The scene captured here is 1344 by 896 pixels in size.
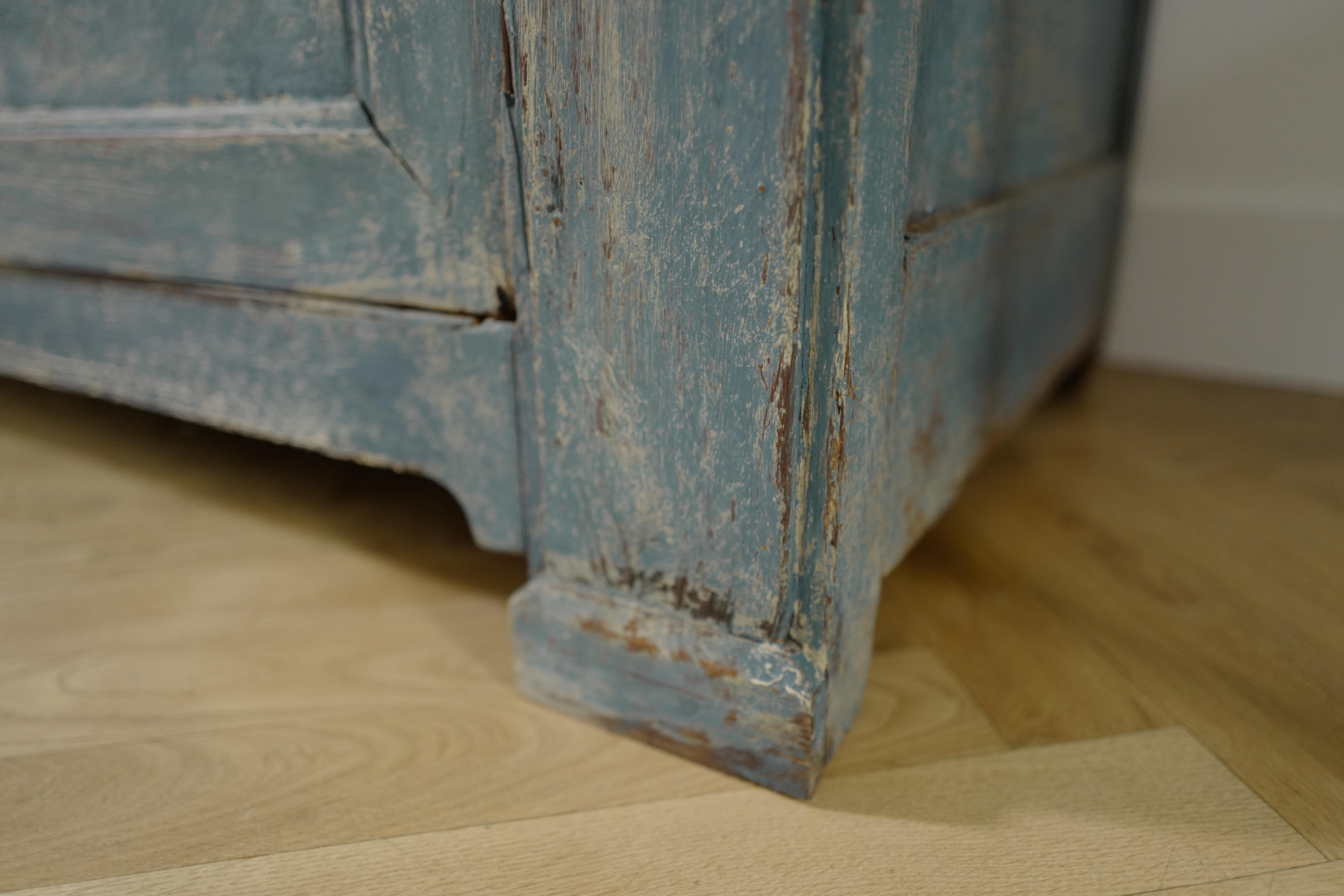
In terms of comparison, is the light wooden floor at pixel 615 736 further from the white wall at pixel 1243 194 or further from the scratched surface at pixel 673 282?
the white wall at pixel 1243 194

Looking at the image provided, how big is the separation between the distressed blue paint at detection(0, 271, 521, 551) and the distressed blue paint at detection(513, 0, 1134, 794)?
0.04 m

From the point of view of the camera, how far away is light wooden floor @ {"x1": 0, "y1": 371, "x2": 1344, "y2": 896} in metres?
0.39

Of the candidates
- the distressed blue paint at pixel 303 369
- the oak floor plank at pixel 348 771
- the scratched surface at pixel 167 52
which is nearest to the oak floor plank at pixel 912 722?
the oak floor plank at pixel 348 771

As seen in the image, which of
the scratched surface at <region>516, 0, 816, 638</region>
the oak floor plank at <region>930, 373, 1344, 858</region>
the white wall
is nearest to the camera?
the scratched surface at <region>516, 0, 816, 638</region>

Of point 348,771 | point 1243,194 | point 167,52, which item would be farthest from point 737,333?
point 1243,194

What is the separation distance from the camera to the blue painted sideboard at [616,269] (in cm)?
37

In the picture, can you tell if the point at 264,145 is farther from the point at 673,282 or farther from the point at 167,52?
the point at 673,282

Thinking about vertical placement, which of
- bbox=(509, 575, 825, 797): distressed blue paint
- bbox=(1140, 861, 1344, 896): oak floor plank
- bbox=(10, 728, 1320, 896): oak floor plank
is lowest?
bbox=(10, 728, 1320, 896): oak floor plank

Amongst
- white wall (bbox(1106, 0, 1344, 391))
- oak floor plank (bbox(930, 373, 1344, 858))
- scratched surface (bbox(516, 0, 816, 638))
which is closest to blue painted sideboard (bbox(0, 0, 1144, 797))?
scratched surface (bbox(516, 0, 816, 638))

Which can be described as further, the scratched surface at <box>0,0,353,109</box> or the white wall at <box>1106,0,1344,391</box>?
the white wall at <box>1106,0,1344,391</box>

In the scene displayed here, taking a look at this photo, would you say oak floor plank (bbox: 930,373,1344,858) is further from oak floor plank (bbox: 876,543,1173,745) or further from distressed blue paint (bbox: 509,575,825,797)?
distressed blue paint (bbox: 509,575,825,797)

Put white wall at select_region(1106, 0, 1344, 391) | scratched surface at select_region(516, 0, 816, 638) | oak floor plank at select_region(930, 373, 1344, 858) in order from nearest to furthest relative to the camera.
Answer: scratched surface at select_region(516, 0, 816, 638), oak floor plank at select_region(930, 373, 1344, 858), white wall at select_region(1106, 0, 1344, 391)

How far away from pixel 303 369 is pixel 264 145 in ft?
0.47

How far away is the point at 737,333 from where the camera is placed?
39 centimetres
